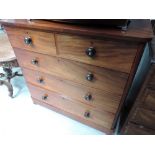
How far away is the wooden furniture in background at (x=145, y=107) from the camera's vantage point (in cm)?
71

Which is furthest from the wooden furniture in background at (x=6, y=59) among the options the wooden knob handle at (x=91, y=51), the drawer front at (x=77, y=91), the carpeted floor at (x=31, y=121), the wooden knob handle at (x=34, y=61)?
the wooden knob handle at (x=91, y=51)

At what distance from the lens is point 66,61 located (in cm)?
93

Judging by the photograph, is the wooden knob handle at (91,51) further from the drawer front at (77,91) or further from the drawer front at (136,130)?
the drawer front at (136,130)

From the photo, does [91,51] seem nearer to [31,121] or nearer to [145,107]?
[145,107]

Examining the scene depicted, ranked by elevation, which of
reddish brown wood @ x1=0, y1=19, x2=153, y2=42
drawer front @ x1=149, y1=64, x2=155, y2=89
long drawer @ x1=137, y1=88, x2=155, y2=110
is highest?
reddish brown wood @ x1=0, y1=19, x2=153, y2=42

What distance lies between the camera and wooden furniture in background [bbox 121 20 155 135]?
707mm

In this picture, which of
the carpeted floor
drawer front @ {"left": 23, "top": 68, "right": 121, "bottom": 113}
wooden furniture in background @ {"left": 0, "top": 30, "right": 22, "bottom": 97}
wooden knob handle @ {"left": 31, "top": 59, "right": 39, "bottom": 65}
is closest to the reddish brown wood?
wooden knob handle @ {"left": 31, "top": 59, "right": 39, "bottom": 65}

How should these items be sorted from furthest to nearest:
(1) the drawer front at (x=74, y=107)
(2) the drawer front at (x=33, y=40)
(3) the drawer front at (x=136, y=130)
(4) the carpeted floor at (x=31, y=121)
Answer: (4) the carpeted floor at (x=31, y=121) → (1) the drawer front at (x=74, y=107) → (3) the drawer front at (x=136, y=130) → (2) the drawer front at (x=33, y=40)

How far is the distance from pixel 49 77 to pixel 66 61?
0.88ft

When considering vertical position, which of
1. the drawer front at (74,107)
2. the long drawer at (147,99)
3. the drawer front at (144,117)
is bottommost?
the drawer front at (74,107)

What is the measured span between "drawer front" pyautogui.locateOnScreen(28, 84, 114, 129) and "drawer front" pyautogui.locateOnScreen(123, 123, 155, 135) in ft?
0.43

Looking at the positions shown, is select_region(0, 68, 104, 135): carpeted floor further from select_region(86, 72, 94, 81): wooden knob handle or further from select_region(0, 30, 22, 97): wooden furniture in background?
select_region(86, 72, 94, 81): wooden knob handle

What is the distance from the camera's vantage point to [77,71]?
3.10 feet
